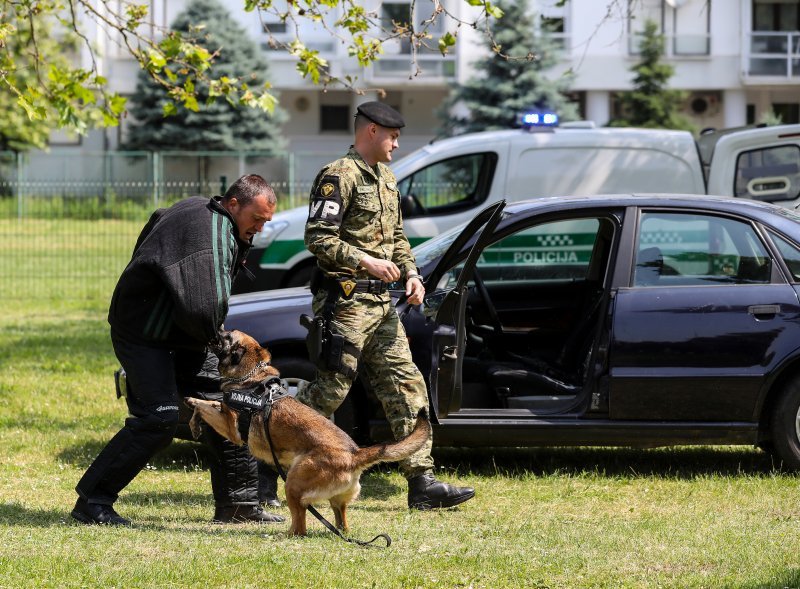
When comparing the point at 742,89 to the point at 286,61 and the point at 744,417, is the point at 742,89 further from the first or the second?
the point at 744,417

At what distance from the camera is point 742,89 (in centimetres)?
3706

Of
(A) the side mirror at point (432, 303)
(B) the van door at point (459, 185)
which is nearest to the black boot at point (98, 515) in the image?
(A) the side mirror at point (432, 303)

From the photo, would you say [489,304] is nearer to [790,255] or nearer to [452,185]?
[790,255]

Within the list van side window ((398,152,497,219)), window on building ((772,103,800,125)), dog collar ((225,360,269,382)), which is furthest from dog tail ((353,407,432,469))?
window on building ((772,103,800,125))

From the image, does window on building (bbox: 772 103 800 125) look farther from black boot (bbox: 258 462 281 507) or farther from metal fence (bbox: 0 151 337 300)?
black boot (bbox: 258 462 281 507)

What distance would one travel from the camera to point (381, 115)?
5867 mm

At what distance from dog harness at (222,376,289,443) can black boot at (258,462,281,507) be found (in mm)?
742

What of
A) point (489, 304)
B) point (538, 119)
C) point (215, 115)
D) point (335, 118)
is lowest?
point (489, 304)

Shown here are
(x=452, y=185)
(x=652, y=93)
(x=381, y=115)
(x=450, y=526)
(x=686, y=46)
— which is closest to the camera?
(x=450, y=526)

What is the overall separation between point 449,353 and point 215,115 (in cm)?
2646

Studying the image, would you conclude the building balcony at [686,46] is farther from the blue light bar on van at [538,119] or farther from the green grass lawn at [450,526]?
the green grass lawn at [450,526]

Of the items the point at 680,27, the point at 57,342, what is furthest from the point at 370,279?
the point at 680,27

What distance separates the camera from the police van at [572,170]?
1163 cm

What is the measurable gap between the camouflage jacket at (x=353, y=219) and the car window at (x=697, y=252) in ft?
4.95
